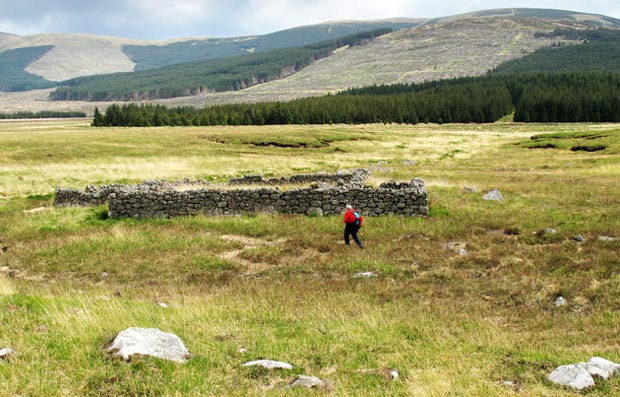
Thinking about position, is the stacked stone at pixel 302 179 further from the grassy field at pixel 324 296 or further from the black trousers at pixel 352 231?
the black trousers at pixel 352 231

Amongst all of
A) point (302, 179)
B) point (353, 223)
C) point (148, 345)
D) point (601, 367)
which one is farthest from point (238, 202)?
point (601, 367)

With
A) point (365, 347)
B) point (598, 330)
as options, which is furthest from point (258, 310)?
point (598, 330)

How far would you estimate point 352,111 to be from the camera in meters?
145

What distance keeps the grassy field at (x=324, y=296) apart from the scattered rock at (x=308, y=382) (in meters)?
0.17

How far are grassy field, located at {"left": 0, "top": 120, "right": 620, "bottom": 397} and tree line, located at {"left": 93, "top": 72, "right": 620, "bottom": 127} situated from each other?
107m

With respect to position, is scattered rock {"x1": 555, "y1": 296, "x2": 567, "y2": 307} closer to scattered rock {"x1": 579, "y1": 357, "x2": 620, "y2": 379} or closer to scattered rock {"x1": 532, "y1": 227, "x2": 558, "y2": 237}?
scattered rock {"x1": 579, "y1": 357, "x2": 620, "y2": 379}

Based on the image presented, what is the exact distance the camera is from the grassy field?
736cm

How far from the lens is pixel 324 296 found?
1205cm

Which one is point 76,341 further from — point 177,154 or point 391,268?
point 177,154

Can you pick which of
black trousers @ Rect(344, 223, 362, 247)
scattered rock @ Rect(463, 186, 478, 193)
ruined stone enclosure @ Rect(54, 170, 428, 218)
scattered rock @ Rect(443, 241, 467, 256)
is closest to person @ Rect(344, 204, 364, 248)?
black trousers @ Rect(344, 223, 362, 247)

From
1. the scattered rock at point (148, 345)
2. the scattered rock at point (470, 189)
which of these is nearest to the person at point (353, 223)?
the scattered rock at point (148, 345)

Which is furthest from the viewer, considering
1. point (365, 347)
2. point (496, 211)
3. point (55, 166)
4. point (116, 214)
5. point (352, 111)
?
point (352, 111)

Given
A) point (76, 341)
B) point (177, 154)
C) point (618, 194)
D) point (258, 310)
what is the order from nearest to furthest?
point (76, 341)
point (258, 310)
point (618, 194)
point (177, 154)

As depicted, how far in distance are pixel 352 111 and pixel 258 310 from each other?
137124 millimetres
